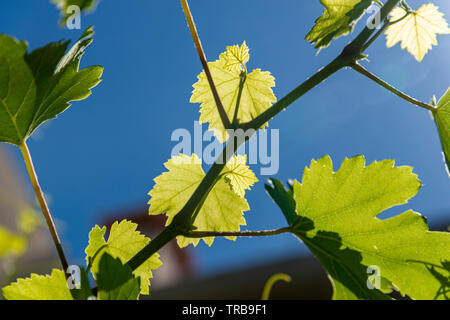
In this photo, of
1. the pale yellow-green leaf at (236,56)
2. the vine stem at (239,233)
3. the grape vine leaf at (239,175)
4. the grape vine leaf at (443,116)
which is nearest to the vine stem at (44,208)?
the vine stem at (239,233)

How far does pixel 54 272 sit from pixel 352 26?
1.98ft

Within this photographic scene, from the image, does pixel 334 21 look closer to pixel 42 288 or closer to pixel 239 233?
pixel 239 233

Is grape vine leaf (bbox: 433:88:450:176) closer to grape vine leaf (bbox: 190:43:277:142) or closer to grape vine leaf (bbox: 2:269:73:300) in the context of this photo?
grape vine leaf (bbox: 190:43:277:142)

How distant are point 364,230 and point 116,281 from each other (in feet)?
1.38

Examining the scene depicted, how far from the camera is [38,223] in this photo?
2.66m

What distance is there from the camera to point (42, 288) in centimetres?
58

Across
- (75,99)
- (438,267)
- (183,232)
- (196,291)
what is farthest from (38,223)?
(196,291)

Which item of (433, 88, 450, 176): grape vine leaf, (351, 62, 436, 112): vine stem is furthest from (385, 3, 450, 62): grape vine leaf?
(351, 62, 436, 112): vine stem

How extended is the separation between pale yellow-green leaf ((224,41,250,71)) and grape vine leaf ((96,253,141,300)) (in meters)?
0.47

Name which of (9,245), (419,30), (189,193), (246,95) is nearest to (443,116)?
(419,30)

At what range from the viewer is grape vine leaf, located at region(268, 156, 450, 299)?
0.66 m

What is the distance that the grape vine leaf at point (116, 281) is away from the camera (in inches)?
20.3
